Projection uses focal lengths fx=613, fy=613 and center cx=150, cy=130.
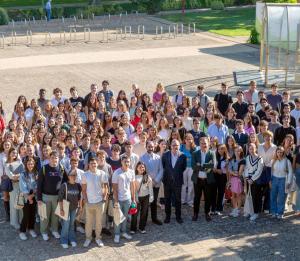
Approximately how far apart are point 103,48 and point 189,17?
1393 cm

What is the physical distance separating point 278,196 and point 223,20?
33.0m

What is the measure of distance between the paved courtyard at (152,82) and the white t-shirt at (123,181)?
91 cm

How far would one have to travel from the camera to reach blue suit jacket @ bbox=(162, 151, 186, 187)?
1201 cm

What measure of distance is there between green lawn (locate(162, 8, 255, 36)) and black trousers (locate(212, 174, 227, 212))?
87.3 ft

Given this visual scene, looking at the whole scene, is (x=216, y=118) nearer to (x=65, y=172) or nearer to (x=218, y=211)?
(x=218, y=211)

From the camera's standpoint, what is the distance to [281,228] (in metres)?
12.0

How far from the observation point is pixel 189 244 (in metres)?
11.4

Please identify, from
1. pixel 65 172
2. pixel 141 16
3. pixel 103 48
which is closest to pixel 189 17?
pixel 141 16

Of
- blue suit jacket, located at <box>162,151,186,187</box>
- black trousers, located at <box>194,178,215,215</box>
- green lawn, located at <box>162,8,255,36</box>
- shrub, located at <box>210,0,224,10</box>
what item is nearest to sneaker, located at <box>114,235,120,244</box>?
blue suit jacket, located at <box>162,151,186,187</box>

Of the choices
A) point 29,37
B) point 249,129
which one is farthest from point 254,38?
point 249,129

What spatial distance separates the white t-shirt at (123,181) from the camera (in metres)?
11.2

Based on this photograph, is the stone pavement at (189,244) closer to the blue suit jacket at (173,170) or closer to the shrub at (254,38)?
the blue suit jacket at (173,170)

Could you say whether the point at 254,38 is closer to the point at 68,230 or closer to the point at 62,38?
the point at 62,38

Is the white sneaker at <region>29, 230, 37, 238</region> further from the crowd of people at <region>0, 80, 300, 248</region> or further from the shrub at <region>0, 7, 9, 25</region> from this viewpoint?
the shrub at <region>0, 7, 9, 25</region>
